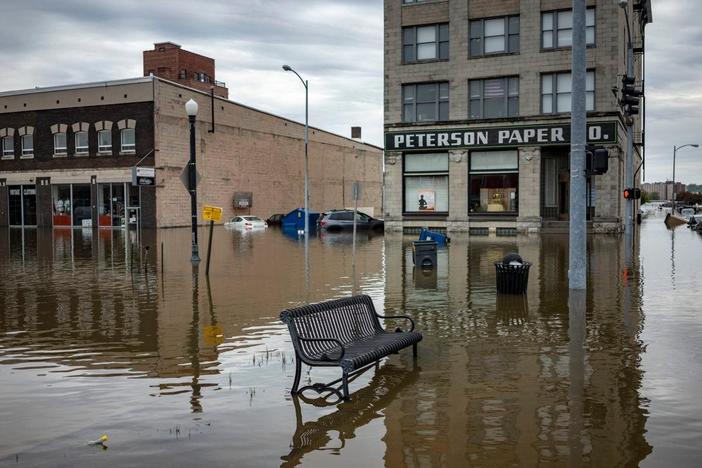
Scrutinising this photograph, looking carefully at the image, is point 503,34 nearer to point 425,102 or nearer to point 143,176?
point 425,102

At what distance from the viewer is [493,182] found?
140 feet

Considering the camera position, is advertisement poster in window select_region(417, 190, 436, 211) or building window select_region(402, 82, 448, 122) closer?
building window select_region(402, 82, 448, 122)

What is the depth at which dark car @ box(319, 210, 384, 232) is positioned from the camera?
4906 centimetres

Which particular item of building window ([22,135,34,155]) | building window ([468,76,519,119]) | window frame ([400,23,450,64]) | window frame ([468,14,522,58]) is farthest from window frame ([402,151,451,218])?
building window ([22,135,34,155])

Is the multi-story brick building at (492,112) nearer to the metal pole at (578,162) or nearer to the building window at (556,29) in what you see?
the building window at (556,29)

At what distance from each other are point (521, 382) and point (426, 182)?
37040 mm

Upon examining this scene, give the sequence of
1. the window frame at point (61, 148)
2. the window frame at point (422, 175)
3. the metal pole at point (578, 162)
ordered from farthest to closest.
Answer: the window frame at point (61, 148) → the window frame at point (422, 175) → the metal pole at point (578, 162)

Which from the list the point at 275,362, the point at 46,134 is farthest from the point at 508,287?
the point at 46,134

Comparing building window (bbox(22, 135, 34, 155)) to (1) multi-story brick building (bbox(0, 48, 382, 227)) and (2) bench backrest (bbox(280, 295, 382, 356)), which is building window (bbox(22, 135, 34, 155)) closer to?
(1) multi-story brick building (bbox(0, 48, 382, 227))

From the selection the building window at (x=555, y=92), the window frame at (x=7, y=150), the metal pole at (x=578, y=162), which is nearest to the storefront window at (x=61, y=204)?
the window frame at (x=7, y=150)

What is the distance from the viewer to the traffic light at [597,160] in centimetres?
1461

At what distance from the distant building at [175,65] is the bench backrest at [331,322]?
77404mm

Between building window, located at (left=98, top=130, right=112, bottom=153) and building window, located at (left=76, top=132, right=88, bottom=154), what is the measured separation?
4.27ft

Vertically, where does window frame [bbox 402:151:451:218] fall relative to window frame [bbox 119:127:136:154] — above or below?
below
